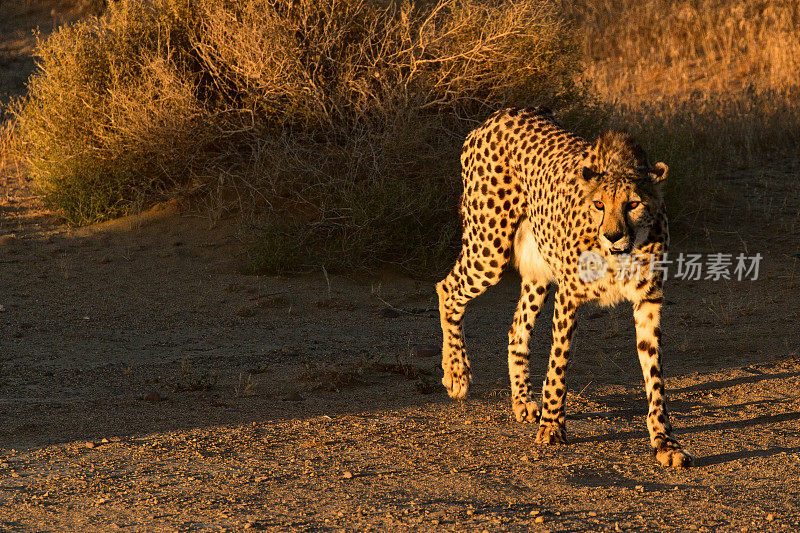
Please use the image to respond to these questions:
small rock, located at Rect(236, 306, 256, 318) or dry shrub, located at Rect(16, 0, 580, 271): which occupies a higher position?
dry shrub, located at Rect(16, 0, 580, 271)

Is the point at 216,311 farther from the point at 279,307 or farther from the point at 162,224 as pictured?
the point at 162,224

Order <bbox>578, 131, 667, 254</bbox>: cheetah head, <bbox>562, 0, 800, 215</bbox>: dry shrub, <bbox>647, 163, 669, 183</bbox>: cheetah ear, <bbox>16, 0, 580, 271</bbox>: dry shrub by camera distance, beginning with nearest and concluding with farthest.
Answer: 1. <bbox>578, 131, 667, 254</bbox>: cheetah head
2. <bbox>647, 163, 669, 183</bbox>: cheetah ear
3. <bbox>16, 0, 580, 271</bbox>: dry shrub
4. <bbox>562, 0, 800, 215</bbox>: dry shrub

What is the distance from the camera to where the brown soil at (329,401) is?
363cm

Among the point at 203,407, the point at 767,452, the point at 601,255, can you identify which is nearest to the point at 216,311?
the point at 203,407

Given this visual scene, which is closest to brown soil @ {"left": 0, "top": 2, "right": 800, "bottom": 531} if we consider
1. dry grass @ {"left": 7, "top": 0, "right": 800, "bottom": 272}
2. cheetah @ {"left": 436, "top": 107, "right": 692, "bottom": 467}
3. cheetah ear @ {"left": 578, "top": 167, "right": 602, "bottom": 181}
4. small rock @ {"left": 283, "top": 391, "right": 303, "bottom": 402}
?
small rock @ {"left": 283, "top": 391, "right": 303, "bottom": 402}

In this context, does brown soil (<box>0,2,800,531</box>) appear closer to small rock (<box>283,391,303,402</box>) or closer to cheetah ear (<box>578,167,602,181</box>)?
small rock (<box>283,391,303,402</box>)

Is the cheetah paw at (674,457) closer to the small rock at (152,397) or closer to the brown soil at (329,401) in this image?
the brown soil at (329,401)

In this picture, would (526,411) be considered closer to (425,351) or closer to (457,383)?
(457,383)

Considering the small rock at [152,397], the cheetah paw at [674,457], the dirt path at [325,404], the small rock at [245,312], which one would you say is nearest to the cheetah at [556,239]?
the cheetah paw at [674,457]

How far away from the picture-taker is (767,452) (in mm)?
4336

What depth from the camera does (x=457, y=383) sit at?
5.36 metres

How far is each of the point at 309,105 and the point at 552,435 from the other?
4.77 metres

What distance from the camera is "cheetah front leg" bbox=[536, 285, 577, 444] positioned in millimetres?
4473

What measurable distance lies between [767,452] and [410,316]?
3568 millimetres
